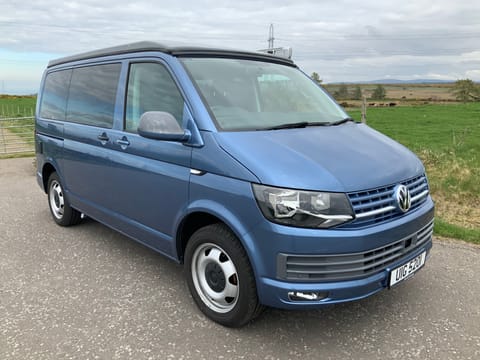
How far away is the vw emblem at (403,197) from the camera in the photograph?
282 centimetres

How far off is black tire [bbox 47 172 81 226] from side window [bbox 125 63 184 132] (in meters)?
2.02

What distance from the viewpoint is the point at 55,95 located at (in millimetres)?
5332

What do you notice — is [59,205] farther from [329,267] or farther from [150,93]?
[329,267]

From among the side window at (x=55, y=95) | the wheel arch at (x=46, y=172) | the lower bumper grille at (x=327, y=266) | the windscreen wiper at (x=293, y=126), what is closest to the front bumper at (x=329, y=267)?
the lower bumper grille at (x=327, y=266)

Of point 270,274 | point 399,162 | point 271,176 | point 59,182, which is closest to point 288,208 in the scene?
point 271,176

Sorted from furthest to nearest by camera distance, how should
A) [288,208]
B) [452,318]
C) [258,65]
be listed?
[258,65], [452,318], [288,208]

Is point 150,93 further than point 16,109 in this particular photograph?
No

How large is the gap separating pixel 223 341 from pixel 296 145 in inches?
57.0

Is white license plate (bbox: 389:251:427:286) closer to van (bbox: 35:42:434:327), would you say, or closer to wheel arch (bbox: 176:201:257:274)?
van (bbox: 35:42:434:327)

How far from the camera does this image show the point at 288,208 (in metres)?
2.57

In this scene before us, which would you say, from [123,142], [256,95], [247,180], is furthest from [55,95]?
[247,180]

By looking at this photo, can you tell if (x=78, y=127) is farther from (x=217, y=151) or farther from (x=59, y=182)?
(x=217, y=151)

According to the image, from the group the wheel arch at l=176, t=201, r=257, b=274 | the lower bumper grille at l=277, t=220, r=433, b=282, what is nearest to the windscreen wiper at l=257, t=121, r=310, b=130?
the wheel arch at l=176, t=201, r=257, b=274

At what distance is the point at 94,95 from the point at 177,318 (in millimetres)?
2430
